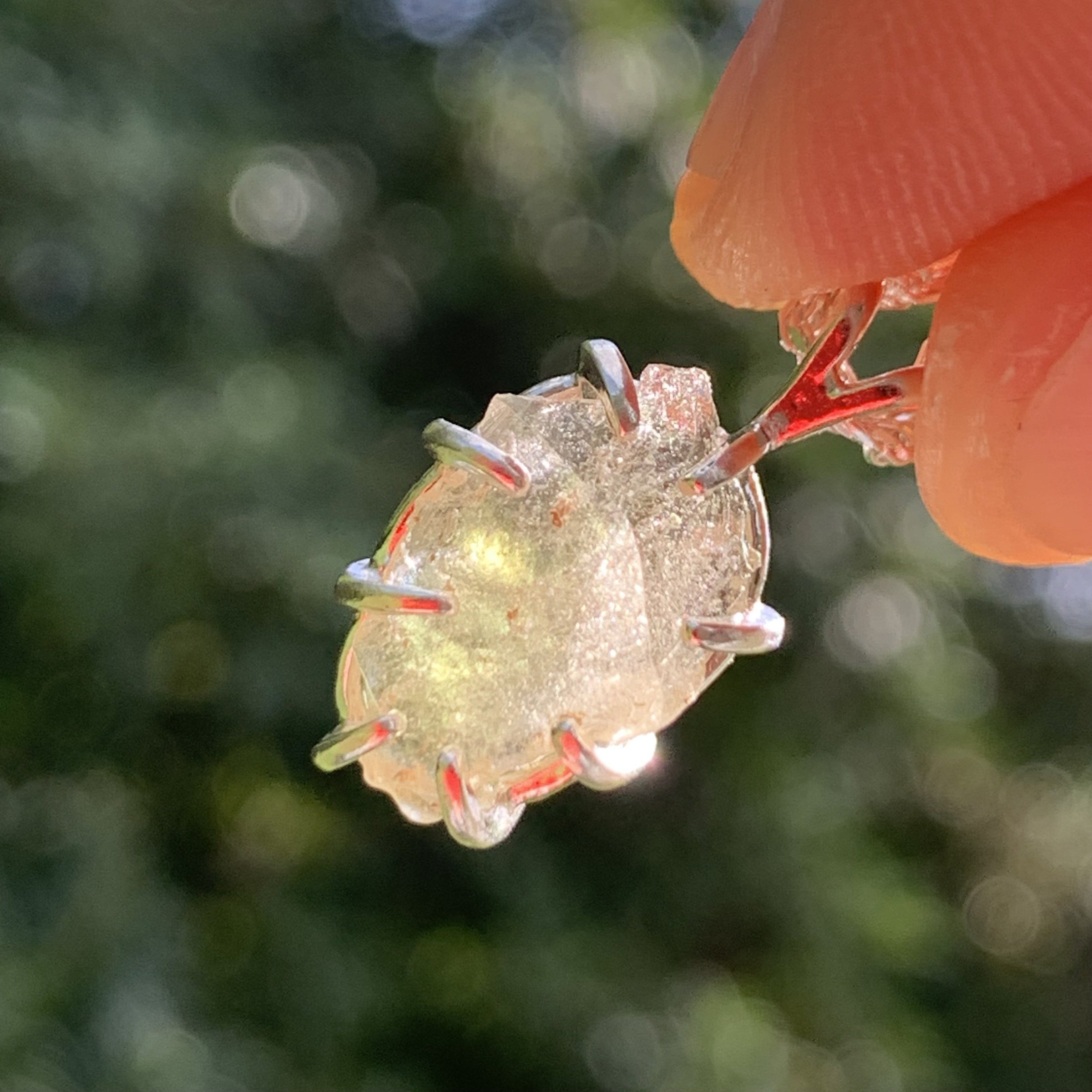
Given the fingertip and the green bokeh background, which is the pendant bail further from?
the green bokeh background

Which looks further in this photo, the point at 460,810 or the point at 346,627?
the point at 346,627

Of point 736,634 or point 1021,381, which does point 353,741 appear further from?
point 1021,381

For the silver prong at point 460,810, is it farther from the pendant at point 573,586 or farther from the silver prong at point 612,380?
the silver prong at point 612,380

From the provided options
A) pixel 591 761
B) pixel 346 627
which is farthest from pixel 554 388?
pixel 346 627

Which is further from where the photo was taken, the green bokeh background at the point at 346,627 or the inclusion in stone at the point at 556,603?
the green bokeh background at the point at 346,627

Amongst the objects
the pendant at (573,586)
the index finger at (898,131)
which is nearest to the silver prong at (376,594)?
the pendant at (573,586)

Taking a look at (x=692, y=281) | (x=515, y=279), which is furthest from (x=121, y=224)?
(x=692, y=281)

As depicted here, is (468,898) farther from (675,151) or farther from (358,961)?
(675,151)
